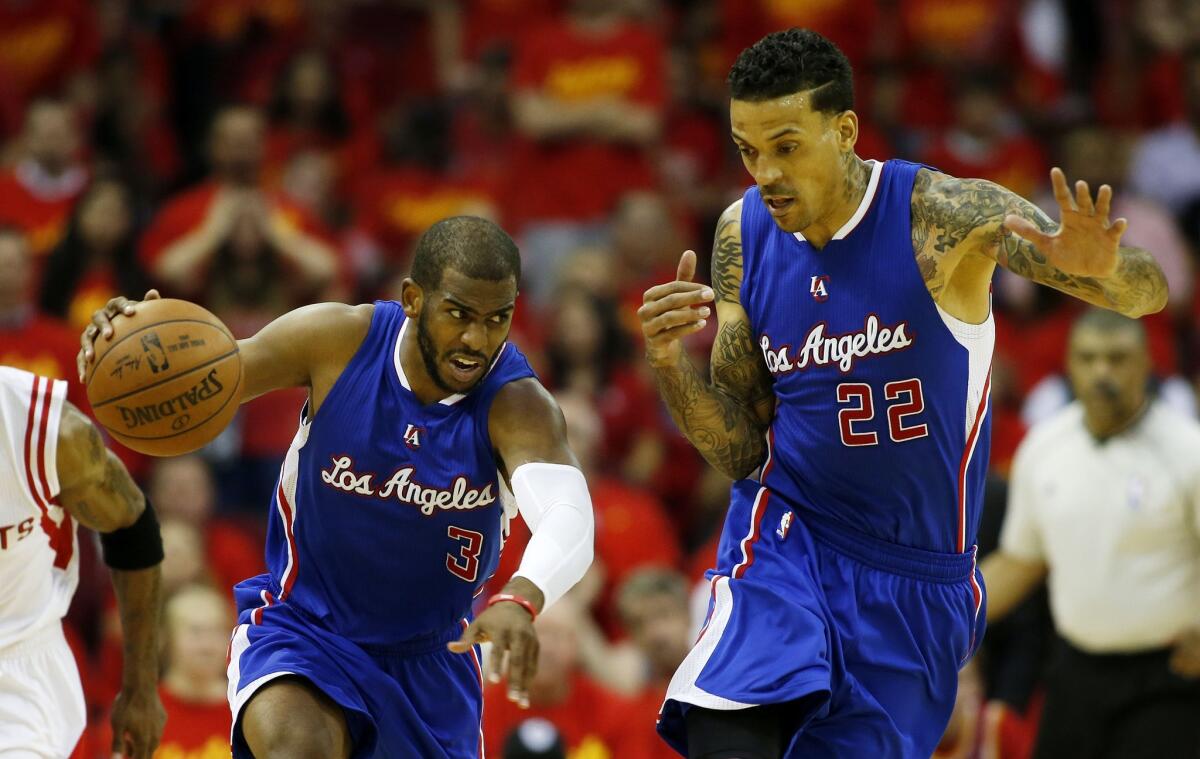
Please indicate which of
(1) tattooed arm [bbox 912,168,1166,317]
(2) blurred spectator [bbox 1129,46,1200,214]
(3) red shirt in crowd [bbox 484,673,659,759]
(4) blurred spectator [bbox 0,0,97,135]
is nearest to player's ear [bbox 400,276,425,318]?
(1) tattooed arm [bbox 912,168,1166,317]

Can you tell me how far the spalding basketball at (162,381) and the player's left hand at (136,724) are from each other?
1.02 metres

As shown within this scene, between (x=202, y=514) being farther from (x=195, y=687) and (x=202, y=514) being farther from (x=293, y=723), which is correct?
(x=293, y=723)

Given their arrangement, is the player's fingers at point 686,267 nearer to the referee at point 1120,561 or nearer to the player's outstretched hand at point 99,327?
the player's outstretched hand at point 99,327

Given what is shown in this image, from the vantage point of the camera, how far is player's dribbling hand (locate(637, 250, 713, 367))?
486cm

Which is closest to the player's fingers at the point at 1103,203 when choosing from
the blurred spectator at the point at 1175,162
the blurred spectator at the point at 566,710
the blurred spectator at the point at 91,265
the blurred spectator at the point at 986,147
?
the blurred spectator at the point at 566,710

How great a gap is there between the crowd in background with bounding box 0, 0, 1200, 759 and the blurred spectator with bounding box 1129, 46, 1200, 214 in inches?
0.8

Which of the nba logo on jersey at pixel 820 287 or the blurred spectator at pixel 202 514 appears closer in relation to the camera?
the nba logo on jersey at pixel 820 287

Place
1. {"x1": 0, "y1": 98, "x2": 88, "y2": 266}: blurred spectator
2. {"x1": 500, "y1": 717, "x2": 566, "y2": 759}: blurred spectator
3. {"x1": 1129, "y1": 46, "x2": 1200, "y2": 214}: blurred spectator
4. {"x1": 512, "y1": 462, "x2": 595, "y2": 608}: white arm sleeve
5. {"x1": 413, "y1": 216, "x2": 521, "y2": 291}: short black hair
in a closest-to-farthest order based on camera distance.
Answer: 1. {"x1": 512, "y1": 462, "x2": 595, "y2": 608}: white arm sleeve
2. {"x1": 413, "y1": 216, "x2": 521, "y2": 291}: short black hair
3. {"x1": 500, "y1": 717, "x2": 566, "y2": 759}: blurred spectator
4. {"x1": 0, "y1": 98, "x2": 88, "y2": 266}: blurred spectator
5. {"x1": 1129, "y1": 46, "x2": 1200, "y2": 214}: blurred spectator

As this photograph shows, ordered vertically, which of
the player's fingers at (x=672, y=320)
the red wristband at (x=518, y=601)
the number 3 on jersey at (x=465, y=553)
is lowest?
the number 3 on jersey at (x=465, y=553)

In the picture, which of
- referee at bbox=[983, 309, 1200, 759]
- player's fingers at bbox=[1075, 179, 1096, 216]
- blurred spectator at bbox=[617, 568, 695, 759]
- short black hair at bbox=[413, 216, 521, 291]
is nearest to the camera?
player's fingers at bbox=[1075, 179, 1096, 216]

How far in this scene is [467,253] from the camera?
5.10 meters

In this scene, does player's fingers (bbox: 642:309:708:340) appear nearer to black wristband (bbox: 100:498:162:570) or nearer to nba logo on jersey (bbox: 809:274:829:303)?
nba logo on jersey (bbox: 809:274:829:303)

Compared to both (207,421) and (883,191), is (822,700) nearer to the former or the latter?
(883,191)

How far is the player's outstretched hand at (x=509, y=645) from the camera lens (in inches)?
168
